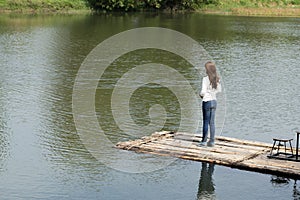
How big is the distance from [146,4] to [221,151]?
52.7 metres

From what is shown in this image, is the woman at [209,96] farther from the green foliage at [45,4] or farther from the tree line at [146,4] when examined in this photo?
the tree line at [146,4]

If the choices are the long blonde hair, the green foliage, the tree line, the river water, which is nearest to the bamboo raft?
the river water

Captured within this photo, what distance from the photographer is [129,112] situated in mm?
22594

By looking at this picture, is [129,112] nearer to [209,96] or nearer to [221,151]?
[209,96]

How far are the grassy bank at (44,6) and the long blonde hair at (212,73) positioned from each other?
47.1m

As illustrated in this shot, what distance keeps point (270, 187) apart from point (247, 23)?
39460mm

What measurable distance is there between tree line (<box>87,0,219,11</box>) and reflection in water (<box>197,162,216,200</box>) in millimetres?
49871

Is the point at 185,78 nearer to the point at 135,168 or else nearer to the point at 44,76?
the point at 44,76

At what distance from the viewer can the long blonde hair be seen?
1556cm

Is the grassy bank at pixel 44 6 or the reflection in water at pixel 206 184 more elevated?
the grassy bank at pixel 44 6

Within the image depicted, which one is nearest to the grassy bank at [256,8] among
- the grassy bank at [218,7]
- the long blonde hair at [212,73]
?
the grassy bank at [218,7]

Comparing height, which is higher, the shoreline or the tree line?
the tree line

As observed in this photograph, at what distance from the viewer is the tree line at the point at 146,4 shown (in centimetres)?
6567

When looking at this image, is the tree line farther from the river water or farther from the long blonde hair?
the long blonde hair
